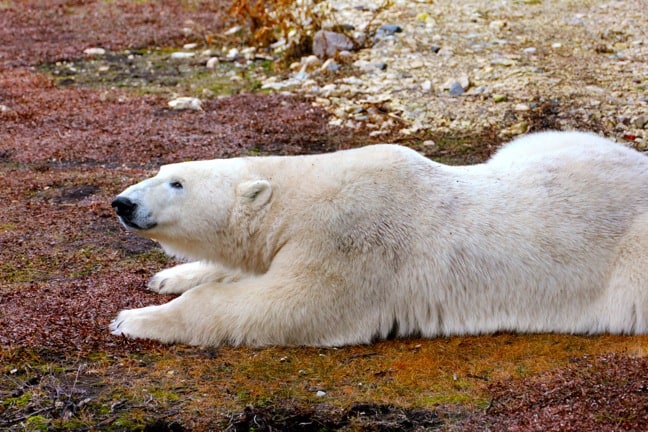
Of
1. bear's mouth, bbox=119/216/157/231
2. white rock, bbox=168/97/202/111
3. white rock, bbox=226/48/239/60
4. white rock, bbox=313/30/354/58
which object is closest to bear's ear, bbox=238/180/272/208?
bear's mouth, bbox=119/216/157/231

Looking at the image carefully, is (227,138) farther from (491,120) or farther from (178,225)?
(178,225)

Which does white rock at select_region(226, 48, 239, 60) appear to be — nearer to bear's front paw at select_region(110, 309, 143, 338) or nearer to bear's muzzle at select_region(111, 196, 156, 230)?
bear's muzzle at select_region(111, 196, 156, 230)

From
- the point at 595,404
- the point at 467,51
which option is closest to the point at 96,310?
the point at 595,404

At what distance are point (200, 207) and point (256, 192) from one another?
322 mm

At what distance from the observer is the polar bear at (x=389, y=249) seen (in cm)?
471

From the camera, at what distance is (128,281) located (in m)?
5.61

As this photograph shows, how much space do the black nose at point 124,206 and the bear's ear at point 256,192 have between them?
0.60 meters

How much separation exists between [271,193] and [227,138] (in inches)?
169

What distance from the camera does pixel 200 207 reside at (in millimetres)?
4918

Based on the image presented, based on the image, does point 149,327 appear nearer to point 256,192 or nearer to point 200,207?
point 200,207

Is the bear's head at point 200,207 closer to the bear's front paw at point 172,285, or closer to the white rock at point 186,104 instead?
the bear's front paw at point 172,285

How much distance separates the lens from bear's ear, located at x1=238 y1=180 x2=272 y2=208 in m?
4.89

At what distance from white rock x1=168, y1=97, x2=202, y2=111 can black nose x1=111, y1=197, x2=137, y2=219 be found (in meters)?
5.64

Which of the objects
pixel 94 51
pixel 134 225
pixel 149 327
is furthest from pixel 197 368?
pixel 94 51
